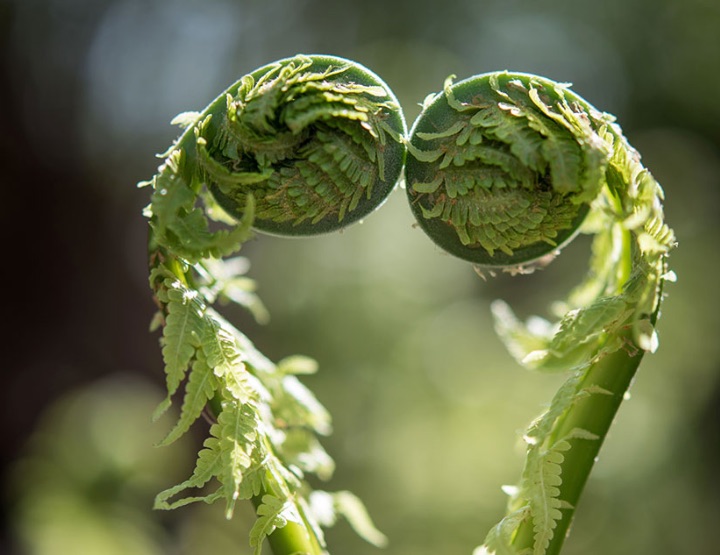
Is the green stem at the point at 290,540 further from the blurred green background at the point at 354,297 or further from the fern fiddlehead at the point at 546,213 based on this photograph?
the blurred green background at the point at 354,297

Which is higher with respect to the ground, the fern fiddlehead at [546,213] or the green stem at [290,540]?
the fern fiddlehead at [546,213]

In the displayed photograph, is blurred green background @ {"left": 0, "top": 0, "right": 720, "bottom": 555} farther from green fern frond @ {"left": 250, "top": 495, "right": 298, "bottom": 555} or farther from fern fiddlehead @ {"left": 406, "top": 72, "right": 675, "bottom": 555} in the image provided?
green fern frond @ {"left": 250, "top": 495, "right": 298, "bottom": 555}

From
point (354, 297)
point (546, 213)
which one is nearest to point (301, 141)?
point (546, 213)

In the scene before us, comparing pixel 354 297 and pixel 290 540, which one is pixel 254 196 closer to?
pixel 290 540

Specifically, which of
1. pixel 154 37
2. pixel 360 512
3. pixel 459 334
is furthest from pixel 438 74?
pixel 360 512

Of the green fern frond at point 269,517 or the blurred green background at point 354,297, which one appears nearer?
the green fern frond at point 269,517

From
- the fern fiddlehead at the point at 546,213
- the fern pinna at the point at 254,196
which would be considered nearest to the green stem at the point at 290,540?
the fern pinna at the point at 254,196

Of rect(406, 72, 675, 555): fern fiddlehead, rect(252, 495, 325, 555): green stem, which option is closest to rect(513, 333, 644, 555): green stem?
rect(406, 72, 675, 555): fern fiddlehead

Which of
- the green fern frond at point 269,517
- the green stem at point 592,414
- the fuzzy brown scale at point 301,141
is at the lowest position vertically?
the green fern frond at point 269,517
